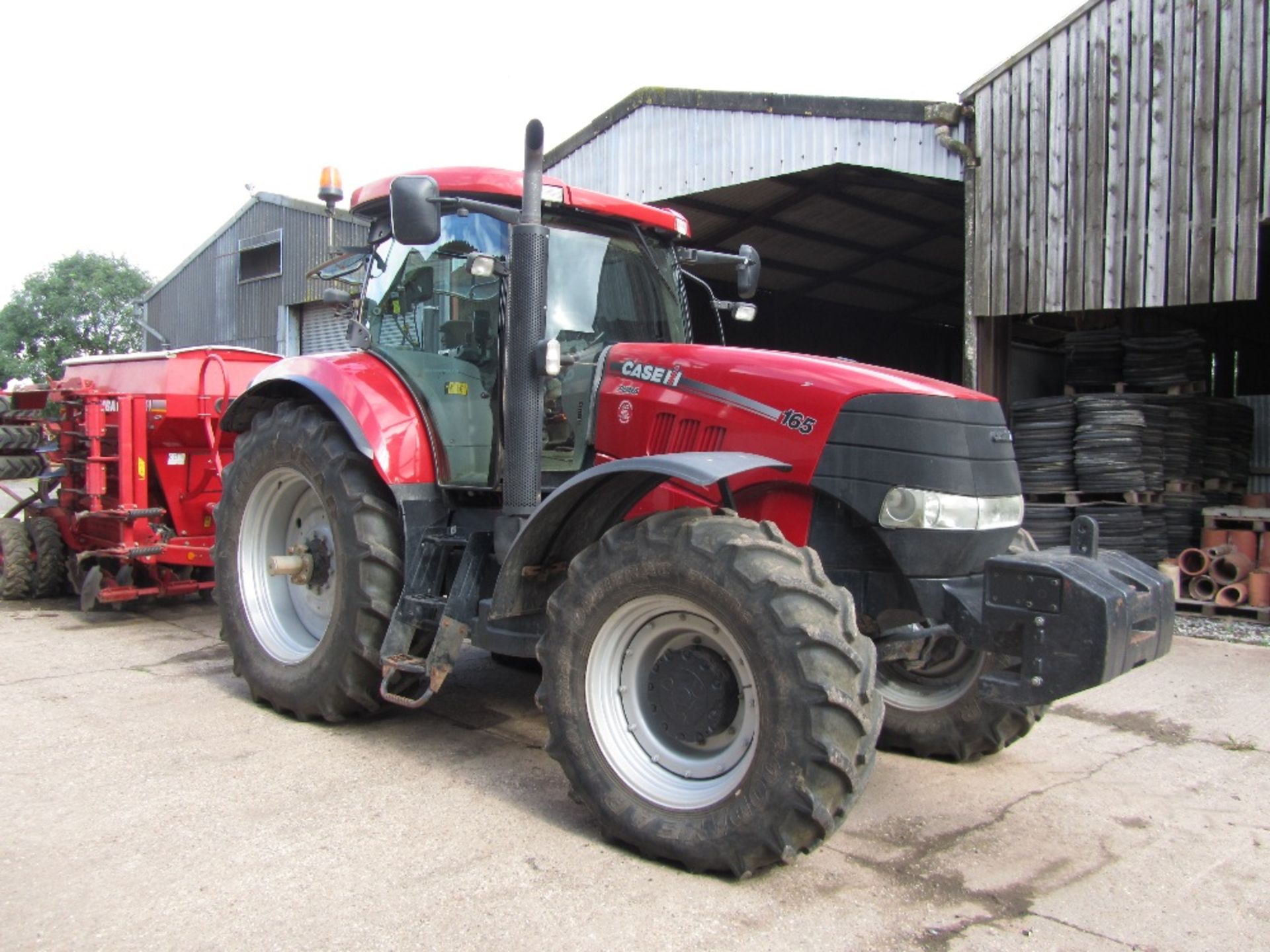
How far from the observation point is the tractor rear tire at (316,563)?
456cm

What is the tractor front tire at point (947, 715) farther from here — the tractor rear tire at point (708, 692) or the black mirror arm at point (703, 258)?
the black mirror arm at point (703, 258)

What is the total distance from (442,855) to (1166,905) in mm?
2341

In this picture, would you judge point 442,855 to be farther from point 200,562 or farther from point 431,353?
point 200,562

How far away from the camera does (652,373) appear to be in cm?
416

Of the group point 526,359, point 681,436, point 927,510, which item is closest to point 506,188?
point 526,359

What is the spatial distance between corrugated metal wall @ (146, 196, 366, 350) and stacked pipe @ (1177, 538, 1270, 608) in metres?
14.7

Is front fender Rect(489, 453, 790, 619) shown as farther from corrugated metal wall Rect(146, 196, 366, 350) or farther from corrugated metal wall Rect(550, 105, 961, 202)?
corrugated metal wall Rect(146, 196, 366, 350)

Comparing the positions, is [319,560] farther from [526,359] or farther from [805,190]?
[805,190]

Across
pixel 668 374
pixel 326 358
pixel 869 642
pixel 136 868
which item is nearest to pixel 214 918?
pixel 136 868

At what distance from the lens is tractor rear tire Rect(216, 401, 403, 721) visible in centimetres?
456

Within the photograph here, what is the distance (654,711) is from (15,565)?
657 centimetres

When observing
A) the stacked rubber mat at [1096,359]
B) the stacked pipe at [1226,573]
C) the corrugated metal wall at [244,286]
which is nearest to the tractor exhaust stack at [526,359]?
the stacked pipe at [1226,573]

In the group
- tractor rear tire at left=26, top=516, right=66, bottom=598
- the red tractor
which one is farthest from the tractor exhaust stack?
tractor rear tire at left=26, top=516, right=66, bottom=598

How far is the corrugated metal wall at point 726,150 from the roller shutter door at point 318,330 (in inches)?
323
